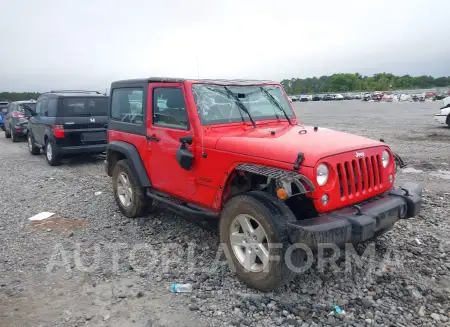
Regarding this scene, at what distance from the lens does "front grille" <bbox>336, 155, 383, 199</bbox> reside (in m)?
3.47

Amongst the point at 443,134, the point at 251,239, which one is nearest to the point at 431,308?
the point at 251,239

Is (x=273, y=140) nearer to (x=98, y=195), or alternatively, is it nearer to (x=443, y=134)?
(x=98, y=195)

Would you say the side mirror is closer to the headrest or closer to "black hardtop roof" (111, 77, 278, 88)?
the headrest

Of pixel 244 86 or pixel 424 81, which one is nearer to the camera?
pixel 244 86

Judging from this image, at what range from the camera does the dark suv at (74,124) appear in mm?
9555

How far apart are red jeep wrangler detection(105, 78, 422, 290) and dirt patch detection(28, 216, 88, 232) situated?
0.83 meters

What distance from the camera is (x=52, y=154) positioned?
9812 mm

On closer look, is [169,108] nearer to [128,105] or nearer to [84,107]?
[128,105]

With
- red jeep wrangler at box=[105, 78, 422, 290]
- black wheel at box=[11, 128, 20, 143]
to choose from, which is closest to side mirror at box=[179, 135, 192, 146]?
red jeep wrangler at box=[105, 78, 422, 290]

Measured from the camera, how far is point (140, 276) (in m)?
4.03

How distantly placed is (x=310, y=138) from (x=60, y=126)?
740cm

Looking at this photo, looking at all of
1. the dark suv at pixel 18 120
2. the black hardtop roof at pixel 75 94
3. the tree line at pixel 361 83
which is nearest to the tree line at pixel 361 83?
the tree line at pixel 361 83

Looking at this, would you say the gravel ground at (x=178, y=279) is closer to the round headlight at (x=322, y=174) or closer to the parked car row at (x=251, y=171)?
the parked car row at (x=251, y=171)

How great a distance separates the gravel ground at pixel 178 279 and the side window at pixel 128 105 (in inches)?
57.4
